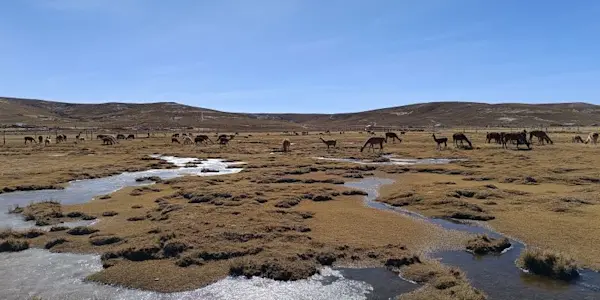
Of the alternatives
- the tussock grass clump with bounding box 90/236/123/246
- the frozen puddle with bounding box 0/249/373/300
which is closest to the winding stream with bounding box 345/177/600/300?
the frozen puddle with bounding box 0/249/373/300

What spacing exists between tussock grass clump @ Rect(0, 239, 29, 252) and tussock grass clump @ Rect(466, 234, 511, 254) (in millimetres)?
11770

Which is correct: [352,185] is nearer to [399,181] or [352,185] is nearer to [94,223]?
[399,181]

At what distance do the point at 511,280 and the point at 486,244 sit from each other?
222 cm

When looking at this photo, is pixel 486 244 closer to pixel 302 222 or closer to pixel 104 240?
pixel 302 222

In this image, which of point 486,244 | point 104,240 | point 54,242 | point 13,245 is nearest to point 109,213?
point 54,242

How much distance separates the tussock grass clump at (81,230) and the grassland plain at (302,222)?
213 millimetres

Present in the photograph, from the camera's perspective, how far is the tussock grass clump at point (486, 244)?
11453 millimetres

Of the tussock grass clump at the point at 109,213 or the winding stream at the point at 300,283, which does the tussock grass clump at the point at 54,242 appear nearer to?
the winding stream at the point at 300,283

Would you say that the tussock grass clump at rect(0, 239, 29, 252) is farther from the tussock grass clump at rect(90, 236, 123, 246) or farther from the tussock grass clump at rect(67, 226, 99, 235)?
the tussock grass clump at rect(90, 236, 123, 246)

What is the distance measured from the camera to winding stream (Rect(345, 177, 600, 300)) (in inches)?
342

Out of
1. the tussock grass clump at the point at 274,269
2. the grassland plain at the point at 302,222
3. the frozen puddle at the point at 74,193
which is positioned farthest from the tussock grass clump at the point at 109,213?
the tussock grass clump at the point at 274,269

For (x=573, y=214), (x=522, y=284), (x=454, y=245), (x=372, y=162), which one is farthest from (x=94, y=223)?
(x=372, y=162)

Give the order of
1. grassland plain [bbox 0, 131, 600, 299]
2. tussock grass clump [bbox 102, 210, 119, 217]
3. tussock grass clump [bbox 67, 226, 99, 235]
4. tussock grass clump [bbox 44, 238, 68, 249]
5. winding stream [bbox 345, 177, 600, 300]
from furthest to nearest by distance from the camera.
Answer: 1. tussock grass clump [bbox 102, 210, 119, 217]
2. tussock grass clump [bbox 67, 226, 99, 235]
3. tussock grass clump [bbox 44, 238, 68, 249]
4. grassland plain [bbox 0, 131, 600, 299]
5. winding stream [bbox 345, 177, 600, 300]

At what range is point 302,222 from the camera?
A: 1470 cm
